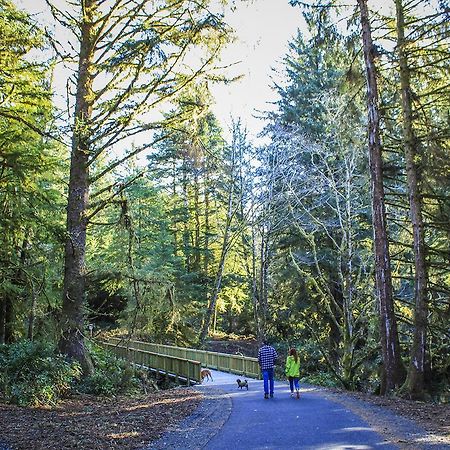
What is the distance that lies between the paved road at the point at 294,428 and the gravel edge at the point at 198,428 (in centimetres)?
15

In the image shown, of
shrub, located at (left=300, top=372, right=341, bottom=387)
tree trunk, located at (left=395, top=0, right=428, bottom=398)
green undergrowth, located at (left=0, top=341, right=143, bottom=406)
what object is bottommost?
shrub, located at (left=300, top=372, right=341, bottom=387)

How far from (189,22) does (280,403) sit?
9819 mm

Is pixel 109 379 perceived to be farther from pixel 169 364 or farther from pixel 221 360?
pixel 221 360

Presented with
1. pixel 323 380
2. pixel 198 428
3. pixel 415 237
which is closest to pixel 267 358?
pixel 198 428

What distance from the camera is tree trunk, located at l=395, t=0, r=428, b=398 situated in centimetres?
1098

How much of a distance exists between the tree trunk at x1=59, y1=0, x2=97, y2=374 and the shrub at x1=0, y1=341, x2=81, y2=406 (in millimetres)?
654

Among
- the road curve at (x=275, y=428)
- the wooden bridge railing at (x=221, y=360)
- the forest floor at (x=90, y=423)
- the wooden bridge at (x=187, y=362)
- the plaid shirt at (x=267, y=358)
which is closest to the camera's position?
the forest floor at (x=90, y=423)

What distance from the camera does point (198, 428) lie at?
25.8 feet

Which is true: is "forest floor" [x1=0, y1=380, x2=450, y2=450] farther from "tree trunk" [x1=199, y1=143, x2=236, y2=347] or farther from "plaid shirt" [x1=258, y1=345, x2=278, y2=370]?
"tree trunk" [x1=199, y1=143, x2=236, y2=347]

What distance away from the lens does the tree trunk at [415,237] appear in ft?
36.0

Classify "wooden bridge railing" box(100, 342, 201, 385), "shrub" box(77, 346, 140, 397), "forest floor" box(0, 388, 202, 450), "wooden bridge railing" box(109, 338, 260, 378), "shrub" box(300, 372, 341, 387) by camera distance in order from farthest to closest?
"wooden bridge railing" box(109, 338, 260, 378)
"wooden bridge railing" box(100, 342, 201, 385)
"shrub" box(300, 372, 341, 387)
"shrub" box(77, 346, 140, 397)
"forest floor" box(0, 388, 202, 450)

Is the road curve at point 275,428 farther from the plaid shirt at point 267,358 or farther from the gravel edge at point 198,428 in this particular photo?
the plaid shirt at point 267,358

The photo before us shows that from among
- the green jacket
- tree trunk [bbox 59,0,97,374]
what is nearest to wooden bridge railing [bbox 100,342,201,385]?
tree trunk [bbox 59,0,97,374]

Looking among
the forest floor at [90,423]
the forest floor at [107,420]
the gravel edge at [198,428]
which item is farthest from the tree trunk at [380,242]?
the forest floor at [90,423]
